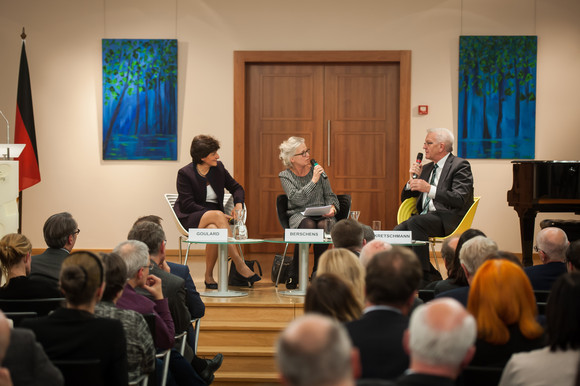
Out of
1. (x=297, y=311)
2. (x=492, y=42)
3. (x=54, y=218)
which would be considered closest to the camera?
(x=54, y=218)


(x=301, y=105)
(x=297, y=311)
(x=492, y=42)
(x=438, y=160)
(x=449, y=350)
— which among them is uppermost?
(x=492, y=42)

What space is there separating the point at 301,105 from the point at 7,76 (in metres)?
3.35

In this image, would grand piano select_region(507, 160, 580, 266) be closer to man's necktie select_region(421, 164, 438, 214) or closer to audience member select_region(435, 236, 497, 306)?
man's necktie select_region(421, 164, 438, 214)

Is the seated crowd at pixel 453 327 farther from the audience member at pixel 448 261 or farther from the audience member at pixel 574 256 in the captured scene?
the audience member at pixel 574 256

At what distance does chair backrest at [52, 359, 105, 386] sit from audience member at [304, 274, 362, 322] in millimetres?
710

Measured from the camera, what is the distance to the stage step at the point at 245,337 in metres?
4.79

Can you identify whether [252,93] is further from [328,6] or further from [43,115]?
[43,115]

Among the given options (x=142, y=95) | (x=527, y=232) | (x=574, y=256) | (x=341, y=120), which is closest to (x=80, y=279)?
(x=574, y=256)

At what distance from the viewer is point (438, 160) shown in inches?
254

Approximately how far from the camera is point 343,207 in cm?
651

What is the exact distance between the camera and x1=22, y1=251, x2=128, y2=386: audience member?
252cm

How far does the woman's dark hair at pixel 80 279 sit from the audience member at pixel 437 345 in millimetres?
1237

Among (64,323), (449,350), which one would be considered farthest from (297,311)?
(449,350)

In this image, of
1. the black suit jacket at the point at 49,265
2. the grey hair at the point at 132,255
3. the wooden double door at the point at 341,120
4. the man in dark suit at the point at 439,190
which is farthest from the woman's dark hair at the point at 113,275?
the wooden double door at the point at 341,120
